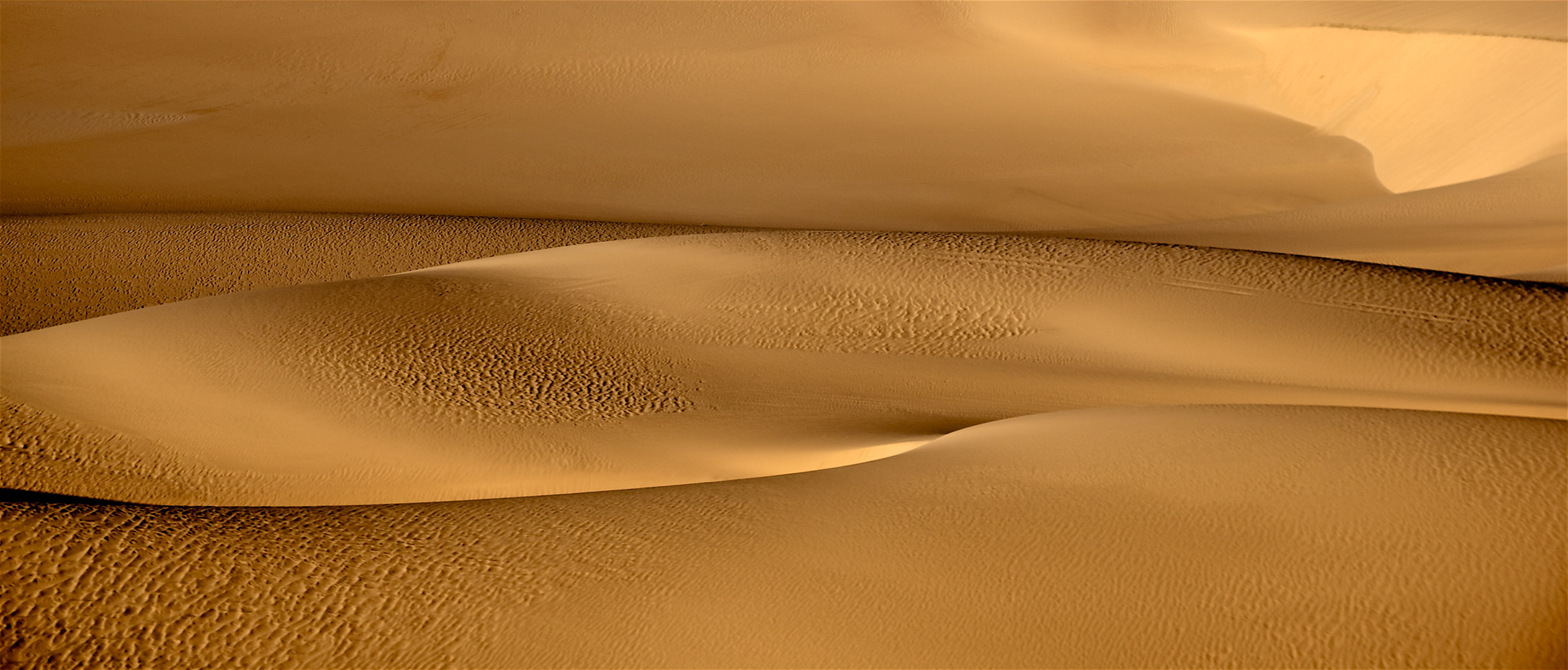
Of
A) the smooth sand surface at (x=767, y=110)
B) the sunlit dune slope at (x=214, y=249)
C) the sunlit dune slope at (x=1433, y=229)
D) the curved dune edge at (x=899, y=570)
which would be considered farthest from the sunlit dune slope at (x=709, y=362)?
the smooth sand surface at (x=767, y=110)

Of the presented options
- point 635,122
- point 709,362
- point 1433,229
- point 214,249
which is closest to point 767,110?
point 635,122

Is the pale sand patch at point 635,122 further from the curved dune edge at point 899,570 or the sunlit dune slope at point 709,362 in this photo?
the curved dune edge at point 899,570

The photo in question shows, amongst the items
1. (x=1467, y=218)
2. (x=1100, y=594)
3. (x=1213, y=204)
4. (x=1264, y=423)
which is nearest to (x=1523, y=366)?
(x=1264, y=423)

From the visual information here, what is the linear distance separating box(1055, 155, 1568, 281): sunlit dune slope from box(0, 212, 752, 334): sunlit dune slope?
1277 millimetres

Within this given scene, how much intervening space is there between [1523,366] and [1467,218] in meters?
1.24

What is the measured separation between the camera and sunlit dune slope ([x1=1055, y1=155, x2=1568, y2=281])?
7.37 ft

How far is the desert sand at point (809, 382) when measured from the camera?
3.11 ft

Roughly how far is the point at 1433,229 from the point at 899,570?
6.67ft

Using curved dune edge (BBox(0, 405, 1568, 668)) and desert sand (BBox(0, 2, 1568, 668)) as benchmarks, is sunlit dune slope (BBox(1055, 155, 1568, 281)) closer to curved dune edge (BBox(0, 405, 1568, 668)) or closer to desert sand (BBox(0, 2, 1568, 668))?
desert sand (BBox(0, 2, 1568, 668))

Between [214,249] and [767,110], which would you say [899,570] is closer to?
[214,249]

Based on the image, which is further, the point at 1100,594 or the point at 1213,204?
the point at 1213,204

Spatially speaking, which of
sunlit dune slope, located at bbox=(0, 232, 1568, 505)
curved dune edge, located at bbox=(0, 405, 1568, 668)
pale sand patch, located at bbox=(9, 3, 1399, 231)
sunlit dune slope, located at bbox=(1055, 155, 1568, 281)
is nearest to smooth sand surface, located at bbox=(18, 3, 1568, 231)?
pale sand patch, located at bbox=(9, 3, 1399, 231)

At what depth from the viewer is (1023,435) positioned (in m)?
1.28

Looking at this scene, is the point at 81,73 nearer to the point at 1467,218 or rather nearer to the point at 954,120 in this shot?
the point at 954,120
